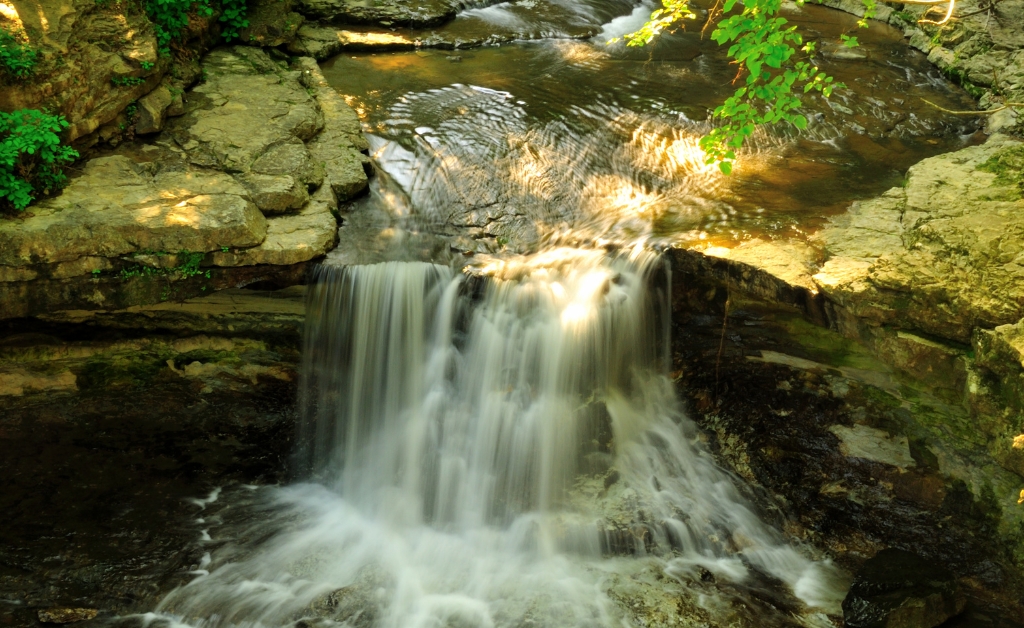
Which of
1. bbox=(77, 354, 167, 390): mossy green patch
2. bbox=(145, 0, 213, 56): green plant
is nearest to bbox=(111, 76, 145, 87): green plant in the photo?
bbox=(145, 0, 213, 56): green plant

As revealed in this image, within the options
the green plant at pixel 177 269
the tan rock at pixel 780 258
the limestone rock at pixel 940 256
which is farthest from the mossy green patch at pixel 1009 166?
the green plant at pixel 177 269

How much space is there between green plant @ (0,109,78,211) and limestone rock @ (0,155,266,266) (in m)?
0.13

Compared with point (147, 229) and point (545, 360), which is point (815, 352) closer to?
point (545, 360)

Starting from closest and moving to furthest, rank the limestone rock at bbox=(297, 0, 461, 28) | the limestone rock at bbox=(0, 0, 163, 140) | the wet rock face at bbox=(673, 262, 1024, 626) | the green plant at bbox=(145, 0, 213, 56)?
1. the wet rock face at bbox=(673, 262, 1024, 626)
2. the limestone rock at bbox=(0, 0, 163, 140)
3. the green plant at bbox=(145, 0, 213, 56)
4. the limestone rock at bbox=(297, 0, 461, 28)

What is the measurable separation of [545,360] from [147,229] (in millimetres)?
3037

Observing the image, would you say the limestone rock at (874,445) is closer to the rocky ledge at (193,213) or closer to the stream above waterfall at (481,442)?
the stream above waterfall at (481,442)

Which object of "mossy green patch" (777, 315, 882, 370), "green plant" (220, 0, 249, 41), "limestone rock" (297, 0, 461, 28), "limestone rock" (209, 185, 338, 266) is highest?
"limestone rock" (297, 0, 461, 28)

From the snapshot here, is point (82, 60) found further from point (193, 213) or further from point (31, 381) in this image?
point (31, 381)

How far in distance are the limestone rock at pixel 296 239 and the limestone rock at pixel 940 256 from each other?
3.67m

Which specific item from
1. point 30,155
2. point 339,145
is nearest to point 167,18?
point 339,145

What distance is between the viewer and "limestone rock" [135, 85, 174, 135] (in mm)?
6121

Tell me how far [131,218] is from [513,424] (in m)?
3.17

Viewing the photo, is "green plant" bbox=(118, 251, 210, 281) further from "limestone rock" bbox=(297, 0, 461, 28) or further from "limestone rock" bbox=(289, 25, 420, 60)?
"limestone rock" bbox=(297, 0, 461, 28)

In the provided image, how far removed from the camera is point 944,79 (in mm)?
9594
